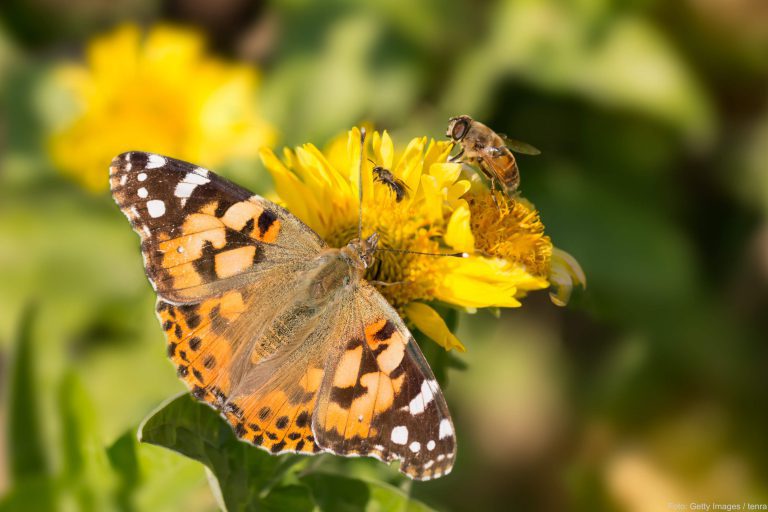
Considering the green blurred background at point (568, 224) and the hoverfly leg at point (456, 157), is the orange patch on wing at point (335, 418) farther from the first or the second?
the green blurred background at point (568, 224)

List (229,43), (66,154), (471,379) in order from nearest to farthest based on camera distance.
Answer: (66,154)
(471,379)
(229,43)

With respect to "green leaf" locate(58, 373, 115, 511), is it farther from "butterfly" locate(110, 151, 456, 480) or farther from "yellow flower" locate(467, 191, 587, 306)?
"yellow flower" locate(467, 191, 587, 306)

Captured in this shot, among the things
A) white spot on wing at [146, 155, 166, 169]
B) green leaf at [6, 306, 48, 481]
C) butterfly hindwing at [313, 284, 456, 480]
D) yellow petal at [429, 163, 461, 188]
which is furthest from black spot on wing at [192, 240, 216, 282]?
green leaf at [6, 306, 48, 481]

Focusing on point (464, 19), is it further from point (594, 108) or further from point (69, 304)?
point (69, 304)

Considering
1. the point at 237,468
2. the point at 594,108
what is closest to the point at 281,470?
the point at 237,468

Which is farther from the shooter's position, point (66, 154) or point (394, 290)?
point (66, 154)

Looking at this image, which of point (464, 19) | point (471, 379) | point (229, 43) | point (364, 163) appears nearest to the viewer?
point (364, 163)

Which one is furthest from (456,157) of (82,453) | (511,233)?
(82,453)
